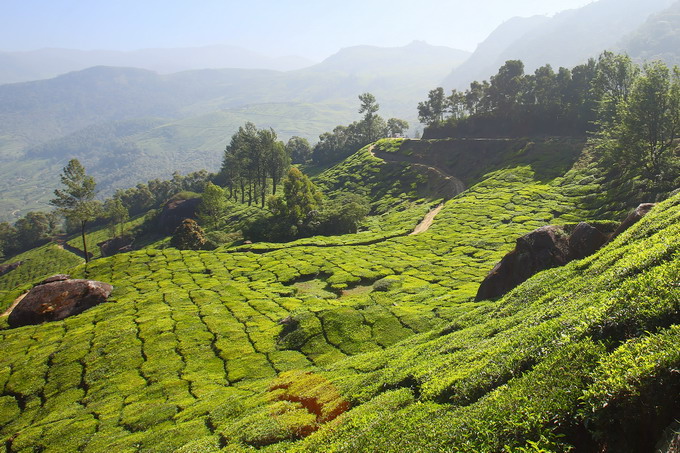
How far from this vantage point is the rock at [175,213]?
378ft

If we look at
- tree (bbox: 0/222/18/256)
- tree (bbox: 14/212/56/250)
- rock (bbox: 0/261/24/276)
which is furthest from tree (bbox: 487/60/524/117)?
tree (bbox: 0/222/18/256)

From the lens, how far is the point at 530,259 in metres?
26.9

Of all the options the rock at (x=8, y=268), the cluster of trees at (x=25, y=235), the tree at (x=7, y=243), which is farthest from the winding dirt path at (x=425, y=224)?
the tree at (x=7, y=243)

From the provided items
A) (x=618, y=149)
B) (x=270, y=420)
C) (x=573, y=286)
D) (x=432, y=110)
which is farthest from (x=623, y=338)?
(x=432, y=110)

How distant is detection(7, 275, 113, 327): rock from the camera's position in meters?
39.3

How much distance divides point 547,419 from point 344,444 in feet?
21.1

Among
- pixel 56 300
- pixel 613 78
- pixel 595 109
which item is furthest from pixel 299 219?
pixel 613 78

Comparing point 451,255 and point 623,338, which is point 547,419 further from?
point 451,255

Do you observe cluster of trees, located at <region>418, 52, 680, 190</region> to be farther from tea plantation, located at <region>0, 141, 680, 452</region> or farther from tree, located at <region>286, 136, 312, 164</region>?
tree, located at <region>286, 136, 312, 164</region>

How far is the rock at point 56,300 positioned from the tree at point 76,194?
27620 mm

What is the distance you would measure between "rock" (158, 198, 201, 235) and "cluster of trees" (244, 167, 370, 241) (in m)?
44.5

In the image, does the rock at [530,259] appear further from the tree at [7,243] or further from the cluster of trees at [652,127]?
the tree at [7,243]

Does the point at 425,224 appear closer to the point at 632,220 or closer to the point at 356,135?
the point at 632,220

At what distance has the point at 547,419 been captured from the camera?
8.23m
